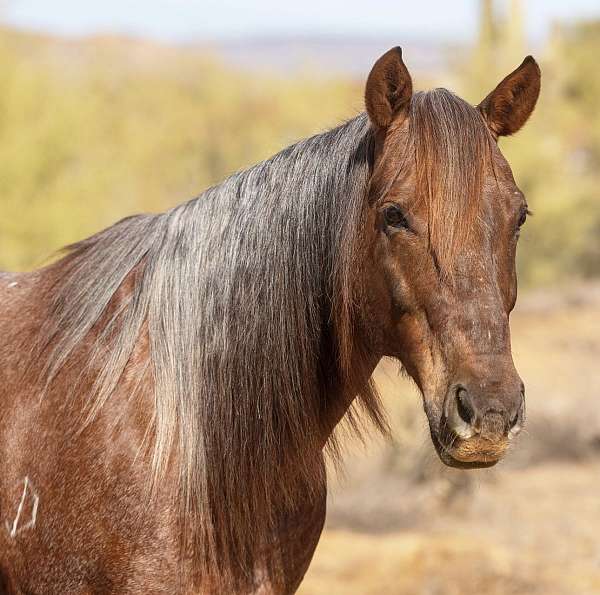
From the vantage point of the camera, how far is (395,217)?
8.20 feet

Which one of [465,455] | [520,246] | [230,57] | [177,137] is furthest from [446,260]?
[230,57]

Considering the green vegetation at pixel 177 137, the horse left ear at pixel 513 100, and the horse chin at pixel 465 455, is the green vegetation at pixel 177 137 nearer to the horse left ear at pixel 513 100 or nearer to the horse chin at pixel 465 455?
the horse left ear at pixel 513 100

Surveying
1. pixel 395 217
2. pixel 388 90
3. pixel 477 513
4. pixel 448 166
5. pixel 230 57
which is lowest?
pixel 477 513

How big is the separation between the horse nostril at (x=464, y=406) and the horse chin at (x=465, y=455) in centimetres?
5

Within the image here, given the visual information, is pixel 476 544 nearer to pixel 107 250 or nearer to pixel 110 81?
pixel 107 250

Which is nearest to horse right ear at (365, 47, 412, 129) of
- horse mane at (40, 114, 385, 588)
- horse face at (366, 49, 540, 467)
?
horse face at (366, 49, 540, 467)

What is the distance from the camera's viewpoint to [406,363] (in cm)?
255

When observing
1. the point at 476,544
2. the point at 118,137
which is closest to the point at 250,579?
the point at 476,544

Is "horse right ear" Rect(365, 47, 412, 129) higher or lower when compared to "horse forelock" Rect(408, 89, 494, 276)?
higher

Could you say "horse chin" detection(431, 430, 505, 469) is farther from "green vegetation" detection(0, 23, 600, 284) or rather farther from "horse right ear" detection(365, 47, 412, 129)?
"green vegetation" detection(0, 23, 600, 284)

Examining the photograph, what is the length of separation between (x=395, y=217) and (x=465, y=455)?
0.60 meters

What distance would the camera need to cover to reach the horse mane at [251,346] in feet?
8.94

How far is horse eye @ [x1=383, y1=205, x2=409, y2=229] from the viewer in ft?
8.16

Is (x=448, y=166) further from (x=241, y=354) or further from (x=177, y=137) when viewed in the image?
(x=177, y=137)
